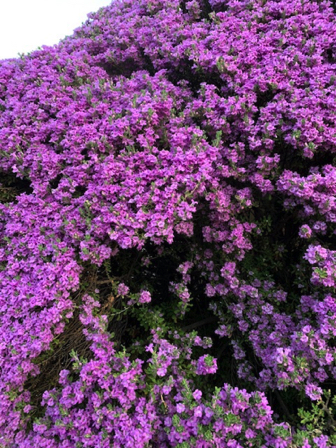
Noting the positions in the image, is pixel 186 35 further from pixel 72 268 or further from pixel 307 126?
pixel 72 268

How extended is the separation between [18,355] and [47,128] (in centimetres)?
232

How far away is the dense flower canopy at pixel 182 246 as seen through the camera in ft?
7.83

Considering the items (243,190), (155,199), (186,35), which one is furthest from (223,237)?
(186,35)

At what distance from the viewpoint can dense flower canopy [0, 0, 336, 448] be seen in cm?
239

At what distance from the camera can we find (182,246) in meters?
3.51

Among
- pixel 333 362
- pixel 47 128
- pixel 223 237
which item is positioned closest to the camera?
pixel 333 362

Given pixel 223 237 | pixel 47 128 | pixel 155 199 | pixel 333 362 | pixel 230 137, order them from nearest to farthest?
pixel 333 362 → pixel 155 199 → pixel 223 237 → pixel 230 137 → pixel 47 128

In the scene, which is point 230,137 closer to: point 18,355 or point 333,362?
point 333,362

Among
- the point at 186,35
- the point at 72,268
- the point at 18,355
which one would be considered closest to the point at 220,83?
the point at 186,35

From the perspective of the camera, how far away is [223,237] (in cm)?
309

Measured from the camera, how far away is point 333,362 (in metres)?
2.45

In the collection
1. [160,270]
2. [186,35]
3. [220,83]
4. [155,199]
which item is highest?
[186,35]

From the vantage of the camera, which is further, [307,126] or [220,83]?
[220,83]

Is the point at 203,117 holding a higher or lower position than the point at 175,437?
higher
